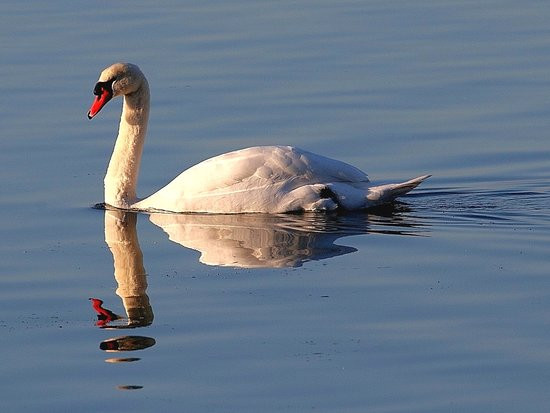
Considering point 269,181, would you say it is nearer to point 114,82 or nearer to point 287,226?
point 287,226

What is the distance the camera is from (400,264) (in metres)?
11.0

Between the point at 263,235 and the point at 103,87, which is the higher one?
the point at 103,87

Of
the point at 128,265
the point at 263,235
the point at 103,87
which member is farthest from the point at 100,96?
the point at 128,265

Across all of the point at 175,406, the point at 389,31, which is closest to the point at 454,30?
the point at 389,31

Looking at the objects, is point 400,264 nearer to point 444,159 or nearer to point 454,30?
point 444,159

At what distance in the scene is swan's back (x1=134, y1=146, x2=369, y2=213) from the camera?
1303cm

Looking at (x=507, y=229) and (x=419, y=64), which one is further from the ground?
(x=419, y=64)

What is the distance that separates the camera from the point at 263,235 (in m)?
12.3

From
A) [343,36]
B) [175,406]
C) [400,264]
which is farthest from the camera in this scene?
[343,36]

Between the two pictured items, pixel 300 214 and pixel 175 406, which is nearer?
pixel 175 406

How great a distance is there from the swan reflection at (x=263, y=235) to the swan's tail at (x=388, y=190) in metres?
0.16

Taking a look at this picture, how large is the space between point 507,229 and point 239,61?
24.3 feet

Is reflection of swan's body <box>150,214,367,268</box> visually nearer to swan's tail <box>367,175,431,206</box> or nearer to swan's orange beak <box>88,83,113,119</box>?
swan's tail <box>367,175,431,206</box>

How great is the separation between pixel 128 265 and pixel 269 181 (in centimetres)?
200
